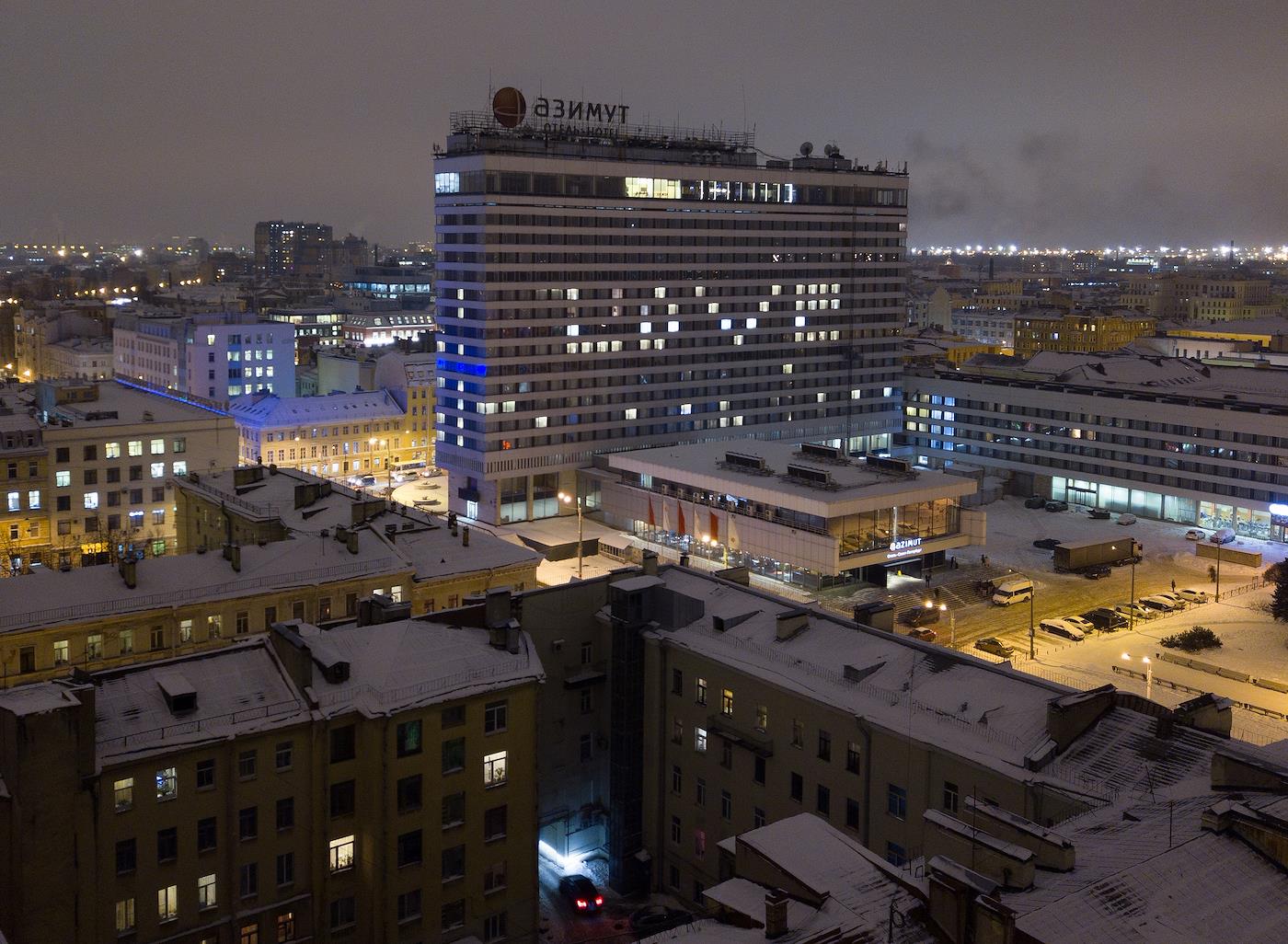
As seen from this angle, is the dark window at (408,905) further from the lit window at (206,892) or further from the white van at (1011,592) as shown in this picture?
the white van at (1011,592)

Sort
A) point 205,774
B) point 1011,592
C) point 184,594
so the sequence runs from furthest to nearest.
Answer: point 1011,592
point 184,594
point 205,774

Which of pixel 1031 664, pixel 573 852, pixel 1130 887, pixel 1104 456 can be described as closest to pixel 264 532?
pixel 573 852

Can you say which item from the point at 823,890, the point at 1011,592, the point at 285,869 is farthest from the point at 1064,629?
the point at 285,869

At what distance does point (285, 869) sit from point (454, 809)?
5.43m

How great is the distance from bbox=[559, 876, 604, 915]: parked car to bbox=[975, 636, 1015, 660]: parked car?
3666 cm

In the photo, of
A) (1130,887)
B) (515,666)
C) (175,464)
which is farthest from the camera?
(175,464)

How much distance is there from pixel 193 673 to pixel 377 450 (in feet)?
326

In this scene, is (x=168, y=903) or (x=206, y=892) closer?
(x=168, y=903)

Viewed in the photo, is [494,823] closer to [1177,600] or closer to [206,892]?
[206,892]

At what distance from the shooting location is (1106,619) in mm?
79562

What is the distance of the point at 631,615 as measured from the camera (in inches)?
1841

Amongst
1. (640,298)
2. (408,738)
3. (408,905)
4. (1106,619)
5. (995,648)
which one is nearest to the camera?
(408,738)

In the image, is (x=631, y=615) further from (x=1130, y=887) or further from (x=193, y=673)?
(x=1130, y=887)

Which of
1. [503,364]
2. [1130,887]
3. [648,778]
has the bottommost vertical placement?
[648,778]
